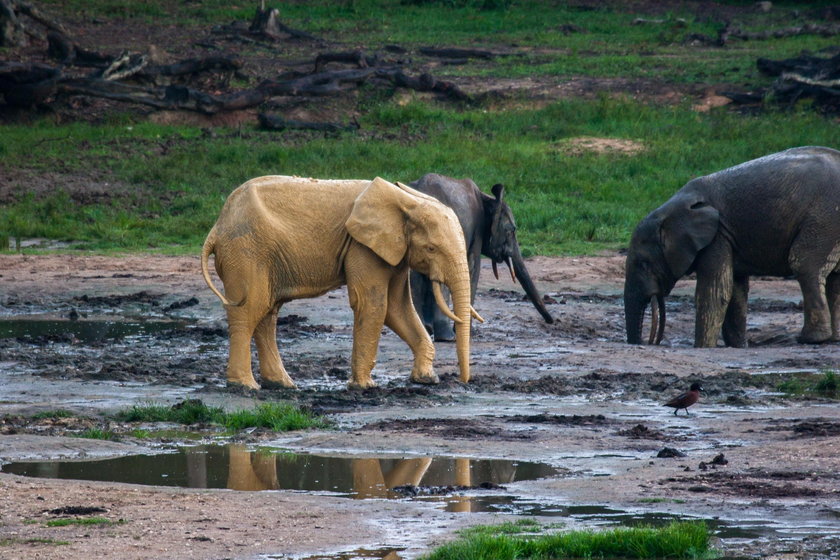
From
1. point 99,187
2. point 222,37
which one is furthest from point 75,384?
point 222,37

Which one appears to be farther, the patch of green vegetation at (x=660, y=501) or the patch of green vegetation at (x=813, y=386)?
the patch of green vegetation at (x=813, y=386)

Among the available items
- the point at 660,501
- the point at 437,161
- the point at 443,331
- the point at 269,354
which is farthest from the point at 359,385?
the point at 437,161

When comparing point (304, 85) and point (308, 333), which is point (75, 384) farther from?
point (304, 85)

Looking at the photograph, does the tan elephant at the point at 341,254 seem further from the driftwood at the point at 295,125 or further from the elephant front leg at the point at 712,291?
the driftwood at the point at 295,125

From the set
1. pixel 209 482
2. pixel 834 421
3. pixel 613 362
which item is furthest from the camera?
pixel 613 362

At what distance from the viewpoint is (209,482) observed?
7938mm

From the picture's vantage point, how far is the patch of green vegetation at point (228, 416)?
9602mm

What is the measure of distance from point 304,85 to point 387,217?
1621 centimetres

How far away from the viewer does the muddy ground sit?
675 centimetres

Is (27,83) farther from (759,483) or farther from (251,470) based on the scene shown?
(759,483)

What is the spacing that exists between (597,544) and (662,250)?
8.66m

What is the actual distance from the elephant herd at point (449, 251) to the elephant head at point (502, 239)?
2cm

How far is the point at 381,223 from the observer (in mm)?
10867

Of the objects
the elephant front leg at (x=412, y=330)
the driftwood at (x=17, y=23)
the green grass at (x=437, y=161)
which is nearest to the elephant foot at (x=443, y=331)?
the elephant front leg at (x=412, y=330)
